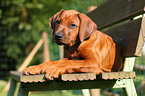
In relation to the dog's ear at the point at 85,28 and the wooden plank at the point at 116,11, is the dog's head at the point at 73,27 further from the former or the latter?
the wooden plank at the point at 116,11

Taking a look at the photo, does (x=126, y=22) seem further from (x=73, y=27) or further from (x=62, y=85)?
(x=62, y=85)

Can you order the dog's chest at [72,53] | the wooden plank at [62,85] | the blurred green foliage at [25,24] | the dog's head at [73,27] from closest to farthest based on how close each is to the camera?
1. the wooden plank at [62,85]
2. the dog's head at [73,27]
3. the dog's chest at [72,53]
4. the blurred green foliage at [25,24]

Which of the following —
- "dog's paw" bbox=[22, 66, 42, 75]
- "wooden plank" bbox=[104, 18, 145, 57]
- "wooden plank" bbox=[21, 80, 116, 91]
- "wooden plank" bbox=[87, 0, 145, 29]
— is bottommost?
"wooden plank" bbox=[21, 80, 116, 91]

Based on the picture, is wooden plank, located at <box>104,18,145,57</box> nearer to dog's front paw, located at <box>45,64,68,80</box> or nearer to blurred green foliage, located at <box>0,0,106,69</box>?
dog's front paw, located at <box>45,64,68,80</box>

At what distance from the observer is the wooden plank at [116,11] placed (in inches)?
80.3

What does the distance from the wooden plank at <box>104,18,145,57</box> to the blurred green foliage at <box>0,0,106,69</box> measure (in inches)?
219

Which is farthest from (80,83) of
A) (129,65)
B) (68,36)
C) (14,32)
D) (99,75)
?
(14,32)

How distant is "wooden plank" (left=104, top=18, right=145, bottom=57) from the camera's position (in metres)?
1.88

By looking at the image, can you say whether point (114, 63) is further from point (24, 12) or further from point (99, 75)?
point (24, 12)

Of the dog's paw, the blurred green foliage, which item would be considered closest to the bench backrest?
the dog's paw

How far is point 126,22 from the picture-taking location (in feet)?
7.56

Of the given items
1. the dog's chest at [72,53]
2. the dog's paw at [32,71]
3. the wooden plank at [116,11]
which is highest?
the wooden plank at [116,11]

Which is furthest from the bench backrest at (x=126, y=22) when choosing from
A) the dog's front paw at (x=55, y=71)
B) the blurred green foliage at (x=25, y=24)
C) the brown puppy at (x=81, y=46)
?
the blurred green foliage at (x=25, y=24)

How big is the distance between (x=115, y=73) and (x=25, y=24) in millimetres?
6988
